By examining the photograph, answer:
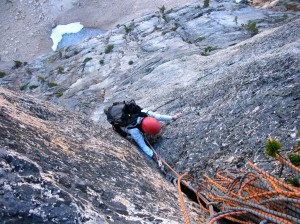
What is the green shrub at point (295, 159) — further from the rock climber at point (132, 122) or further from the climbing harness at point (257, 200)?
the rock climber at point (132, 122)

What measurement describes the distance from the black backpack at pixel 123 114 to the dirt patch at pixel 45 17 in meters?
40.3

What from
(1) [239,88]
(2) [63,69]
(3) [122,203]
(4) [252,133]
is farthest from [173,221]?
(2) [63,69]

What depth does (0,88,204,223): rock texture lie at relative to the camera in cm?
276

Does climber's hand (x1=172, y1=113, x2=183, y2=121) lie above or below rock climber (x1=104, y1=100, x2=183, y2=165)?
below

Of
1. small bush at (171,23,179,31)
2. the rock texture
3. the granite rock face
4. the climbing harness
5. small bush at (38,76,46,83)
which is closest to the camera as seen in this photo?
the rock texture

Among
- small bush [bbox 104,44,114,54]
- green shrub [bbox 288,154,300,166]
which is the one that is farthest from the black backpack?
small bush [bbox 104,44,114,54]

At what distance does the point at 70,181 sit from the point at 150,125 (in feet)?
12.8

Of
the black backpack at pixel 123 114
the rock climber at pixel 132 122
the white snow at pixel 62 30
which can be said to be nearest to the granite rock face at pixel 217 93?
the rock climber at pixel 132 122

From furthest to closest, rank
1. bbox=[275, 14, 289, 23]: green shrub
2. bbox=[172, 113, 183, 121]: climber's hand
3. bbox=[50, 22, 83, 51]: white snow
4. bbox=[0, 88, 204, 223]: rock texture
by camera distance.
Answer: bbox=[50, 22, 83, 51]: white snow, bbox=[275, 14, 289, 23]: green shrub, bbox=[172, 113, 183, 121]: climber's hand, bbox=[0, 88, 204, 223]: rock texture

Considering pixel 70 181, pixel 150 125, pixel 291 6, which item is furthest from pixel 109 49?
pixel 70 181

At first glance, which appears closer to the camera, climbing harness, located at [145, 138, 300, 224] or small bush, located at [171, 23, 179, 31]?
climbing harness, located at [145, 138, 300, 224]

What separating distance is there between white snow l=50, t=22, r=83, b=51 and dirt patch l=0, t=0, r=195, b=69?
0.74m

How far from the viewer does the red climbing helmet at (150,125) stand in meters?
7.12

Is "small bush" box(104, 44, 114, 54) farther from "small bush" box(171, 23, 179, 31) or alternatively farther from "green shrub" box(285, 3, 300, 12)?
"green shrub" box(285, 3, 300, 12)
